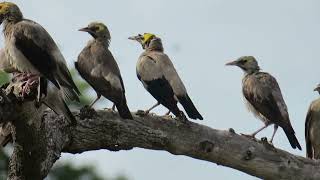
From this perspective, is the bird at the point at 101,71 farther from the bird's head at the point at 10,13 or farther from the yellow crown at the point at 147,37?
the yellow crown at the point at 147,37

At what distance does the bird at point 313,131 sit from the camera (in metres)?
10.3

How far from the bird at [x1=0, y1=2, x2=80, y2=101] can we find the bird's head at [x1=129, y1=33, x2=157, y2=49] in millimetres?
2755

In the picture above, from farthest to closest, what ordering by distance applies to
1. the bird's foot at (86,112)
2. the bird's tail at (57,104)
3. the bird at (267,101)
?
the bird at (267,101)
the bird's foot at (86,112)
the bird's tail at (57,104)

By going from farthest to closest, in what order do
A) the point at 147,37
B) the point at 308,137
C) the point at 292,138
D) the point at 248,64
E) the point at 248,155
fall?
the point at 248,64 → the point at 147,37 → the point at 308,137 → the point at 292,138 → the point at 248,155

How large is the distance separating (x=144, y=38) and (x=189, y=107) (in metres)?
2.12

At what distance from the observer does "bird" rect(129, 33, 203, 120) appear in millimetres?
8852

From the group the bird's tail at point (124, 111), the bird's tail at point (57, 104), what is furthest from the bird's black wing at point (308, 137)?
the bird's tail at point (57, 104)

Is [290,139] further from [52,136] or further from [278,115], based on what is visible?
[52,136]

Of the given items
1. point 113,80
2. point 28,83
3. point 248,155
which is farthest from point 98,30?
point 28,83

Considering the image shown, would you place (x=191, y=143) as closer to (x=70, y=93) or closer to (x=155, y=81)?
(x=70, y=93)

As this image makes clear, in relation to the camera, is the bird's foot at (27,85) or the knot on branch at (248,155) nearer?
the bird's foot at (27,85)

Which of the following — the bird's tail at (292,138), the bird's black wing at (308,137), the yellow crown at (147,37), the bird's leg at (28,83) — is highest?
the bird's leg at (28,83)

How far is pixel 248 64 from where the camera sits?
10828mm

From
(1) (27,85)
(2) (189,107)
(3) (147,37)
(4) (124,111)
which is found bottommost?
(2) (189,107)
